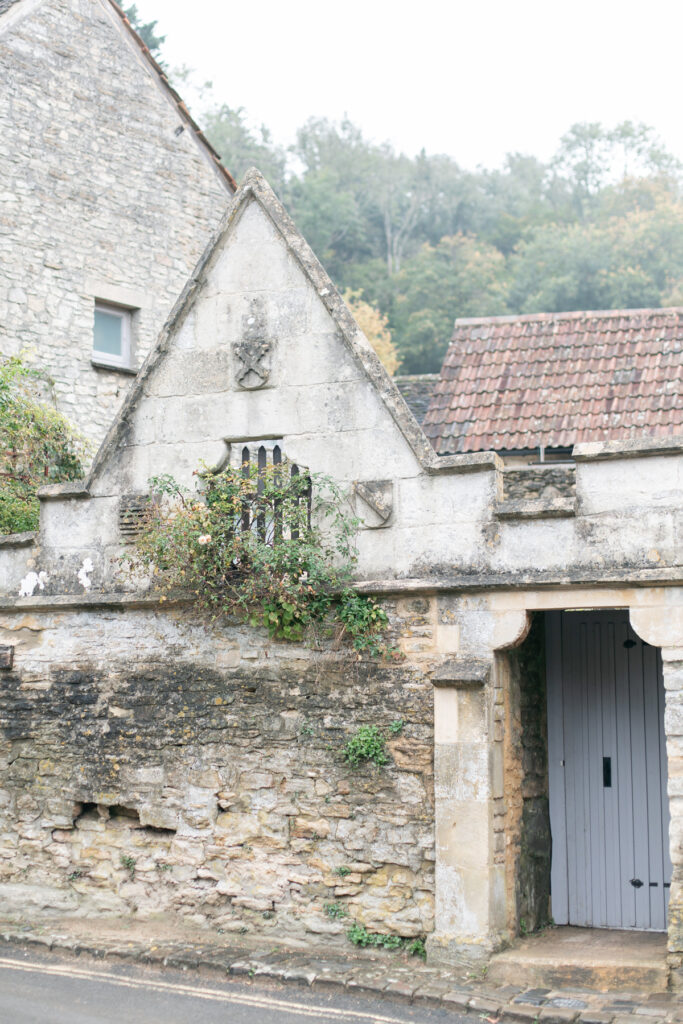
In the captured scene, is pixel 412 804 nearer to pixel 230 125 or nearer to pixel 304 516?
pixel 304 516

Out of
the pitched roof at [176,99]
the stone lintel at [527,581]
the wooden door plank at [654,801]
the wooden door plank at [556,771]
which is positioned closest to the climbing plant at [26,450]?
the stone lintel at [527,581]

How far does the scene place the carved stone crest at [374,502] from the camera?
9.02m

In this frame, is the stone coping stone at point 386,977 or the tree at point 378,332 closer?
the stone coping stone at point 386,977

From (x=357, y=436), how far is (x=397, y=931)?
12.3ft

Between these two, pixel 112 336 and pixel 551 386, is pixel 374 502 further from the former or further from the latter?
pixel 112 336

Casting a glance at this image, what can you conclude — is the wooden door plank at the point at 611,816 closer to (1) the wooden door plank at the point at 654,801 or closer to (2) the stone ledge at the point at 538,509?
(1) the wooden door plank at the point at 654,801

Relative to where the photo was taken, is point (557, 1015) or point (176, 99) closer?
point (557, 1015)

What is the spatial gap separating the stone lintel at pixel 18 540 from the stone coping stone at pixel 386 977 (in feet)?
10.5

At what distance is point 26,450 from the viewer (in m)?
12.4

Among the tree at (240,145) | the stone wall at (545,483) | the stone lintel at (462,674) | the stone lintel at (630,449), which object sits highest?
the tree at (240,145)

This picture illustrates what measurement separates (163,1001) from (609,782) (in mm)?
4144

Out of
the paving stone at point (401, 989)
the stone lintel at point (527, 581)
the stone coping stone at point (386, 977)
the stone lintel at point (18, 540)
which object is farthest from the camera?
the stone lintel at point (18, 540)

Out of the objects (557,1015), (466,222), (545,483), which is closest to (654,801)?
(557,1015)

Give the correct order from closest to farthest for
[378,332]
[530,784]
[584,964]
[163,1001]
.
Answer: [163,1001], [584,964], [530,784], [378,332]
